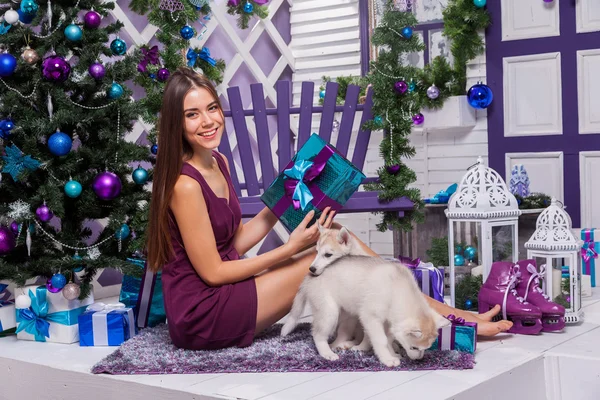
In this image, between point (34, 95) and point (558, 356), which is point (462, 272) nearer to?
point (558, 356)

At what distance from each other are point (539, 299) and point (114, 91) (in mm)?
1692

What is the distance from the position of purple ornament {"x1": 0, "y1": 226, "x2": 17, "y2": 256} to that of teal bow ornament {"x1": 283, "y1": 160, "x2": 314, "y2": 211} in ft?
3.30

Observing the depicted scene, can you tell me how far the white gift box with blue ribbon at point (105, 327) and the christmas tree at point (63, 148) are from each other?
12 cm

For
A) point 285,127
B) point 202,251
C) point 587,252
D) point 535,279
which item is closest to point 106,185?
point 202,251

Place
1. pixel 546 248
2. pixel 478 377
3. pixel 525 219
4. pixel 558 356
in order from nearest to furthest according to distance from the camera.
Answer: pixel 478 377, pixel 558 356, pixel 546 248, pixel 525 219

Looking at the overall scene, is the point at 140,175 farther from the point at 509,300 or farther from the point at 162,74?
the point at 509,300

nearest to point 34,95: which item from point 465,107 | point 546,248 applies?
point 546,248

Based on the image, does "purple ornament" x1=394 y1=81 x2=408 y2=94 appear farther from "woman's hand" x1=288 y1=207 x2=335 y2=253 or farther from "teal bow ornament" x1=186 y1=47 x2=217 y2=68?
"teal bow ornament" x1=186 y1=47 x2=217 y2=68

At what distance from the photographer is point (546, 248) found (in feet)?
9.49

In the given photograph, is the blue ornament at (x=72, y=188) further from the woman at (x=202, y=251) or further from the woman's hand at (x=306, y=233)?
the woman's hand at (x=306, y=233)

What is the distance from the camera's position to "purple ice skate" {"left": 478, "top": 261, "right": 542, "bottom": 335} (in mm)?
2633

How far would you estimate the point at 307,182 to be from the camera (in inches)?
98.7

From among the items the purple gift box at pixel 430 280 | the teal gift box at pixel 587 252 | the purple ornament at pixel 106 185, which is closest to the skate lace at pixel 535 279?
the purple gift box at pixel 430 280

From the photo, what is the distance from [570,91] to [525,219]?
3.42 ft
